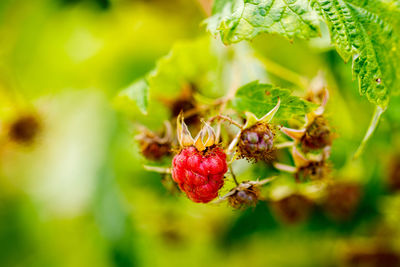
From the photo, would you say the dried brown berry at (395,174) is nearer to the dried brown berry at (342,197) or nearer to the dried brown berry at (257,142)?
the dried brown berry at (342,197)

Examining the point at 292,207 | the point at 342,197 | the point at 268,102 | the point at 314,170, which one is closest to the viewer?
the point at 268,102

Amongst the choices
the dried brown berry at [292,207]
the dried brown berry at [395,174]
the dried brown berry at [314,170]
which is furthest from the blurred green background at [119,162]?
the dried brown berry at [314,170]

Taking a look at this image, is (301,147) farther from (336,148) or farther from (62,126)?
(62,126)

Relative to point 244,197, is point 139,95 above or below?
above

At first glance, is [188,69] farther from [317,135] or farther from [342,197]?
[342,197]

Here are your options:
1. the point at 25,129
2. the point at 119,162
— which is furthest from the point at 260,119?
the point at 25,129

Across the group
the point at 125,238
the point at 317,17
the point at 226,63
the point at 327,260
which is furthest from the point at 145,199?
the point at 317,17

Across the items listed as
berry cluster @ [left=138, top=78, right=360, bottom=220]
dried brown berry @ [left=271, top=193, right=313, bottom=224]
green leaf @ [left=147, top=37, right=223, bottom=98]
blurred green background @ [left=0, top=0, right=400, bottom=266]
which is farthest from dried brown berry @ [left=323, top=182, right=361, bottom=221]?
green leaf @ [left=147, top=37, right=223, bottom=98]
